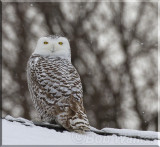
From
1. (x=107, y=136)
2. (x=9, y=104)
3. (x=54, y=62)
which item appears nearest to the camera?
(x=107, y=136)

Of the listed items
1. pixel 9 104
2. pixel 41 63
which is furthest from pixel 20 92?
pixel 41 63

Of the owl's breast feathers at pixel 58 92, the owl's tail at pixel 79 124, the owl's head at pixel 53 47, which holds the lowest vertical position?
the owl's tail at pixel 79 124

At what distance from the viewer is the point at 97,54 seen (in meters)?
14.4

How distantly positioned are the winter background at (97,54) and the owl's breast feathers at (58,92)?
7.98 meters

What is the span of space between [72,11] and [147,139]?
37.2ft

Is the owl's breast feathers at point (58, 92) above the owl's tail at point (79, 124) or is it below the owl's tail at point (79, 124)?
above

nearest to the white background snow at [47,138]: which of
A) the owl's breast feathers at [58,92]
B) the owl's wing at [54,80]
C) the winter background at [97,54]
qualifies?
the owl's breast feathers at [58,92]

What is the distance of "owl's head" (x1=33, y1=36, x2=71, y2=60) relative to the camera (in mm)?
5707

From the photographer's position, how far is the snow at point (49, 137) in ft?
11.6

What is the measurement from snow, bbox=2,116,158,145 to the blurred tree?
9017mm

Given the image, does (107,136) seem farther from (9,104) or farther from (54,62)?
(9,104)

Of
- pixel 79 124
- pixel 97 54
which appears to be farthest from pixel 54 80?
pixel 97 54

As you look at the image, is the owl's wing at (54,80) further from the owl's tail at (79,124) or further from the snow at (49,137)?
the snow at (49,137)

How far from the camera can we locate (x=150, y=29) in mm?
15195
